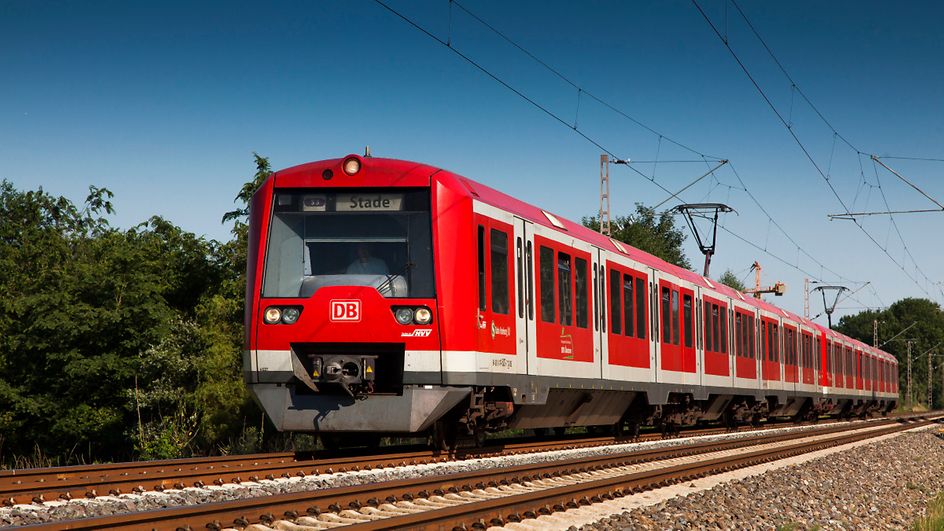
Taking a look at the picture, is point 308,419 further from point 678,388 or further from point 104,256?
point 104,256

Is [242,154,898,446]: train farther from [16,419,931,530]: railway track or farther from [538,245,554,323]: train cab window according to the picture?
[16,419,931,530]: railway track

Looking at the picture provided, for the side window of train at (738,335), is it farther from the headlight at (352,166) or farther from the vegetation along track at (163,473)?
the headlight at (352,166)

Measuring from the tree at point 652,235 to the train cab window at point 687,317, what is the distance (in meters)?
16.2

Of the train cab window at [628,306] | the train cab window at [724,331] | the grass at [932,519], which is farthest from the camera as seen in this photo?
the train cab window at [724,331]

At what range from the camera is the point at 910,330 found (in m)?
138

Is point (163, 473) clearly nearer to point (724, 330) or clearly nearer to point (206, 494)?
point (206, 494)

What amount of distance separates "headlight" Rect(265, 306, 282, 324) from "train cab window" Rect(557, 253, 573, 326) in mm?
4519

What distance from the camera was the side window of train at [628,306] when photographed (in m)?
18.5

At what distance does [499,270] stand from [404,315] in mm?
1739

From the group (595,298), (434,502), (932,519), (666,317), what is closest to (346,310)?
(434,502)

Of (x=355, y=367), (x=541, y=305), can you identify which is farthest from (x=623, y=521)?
(x=541, y=305)

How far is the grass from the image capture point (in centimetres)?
1006

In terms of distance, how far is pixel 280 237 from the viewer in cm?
1265

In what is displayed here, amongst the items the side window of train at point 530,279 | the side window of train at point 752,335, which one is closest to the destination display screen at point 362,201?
the side window of train at point 530,279
